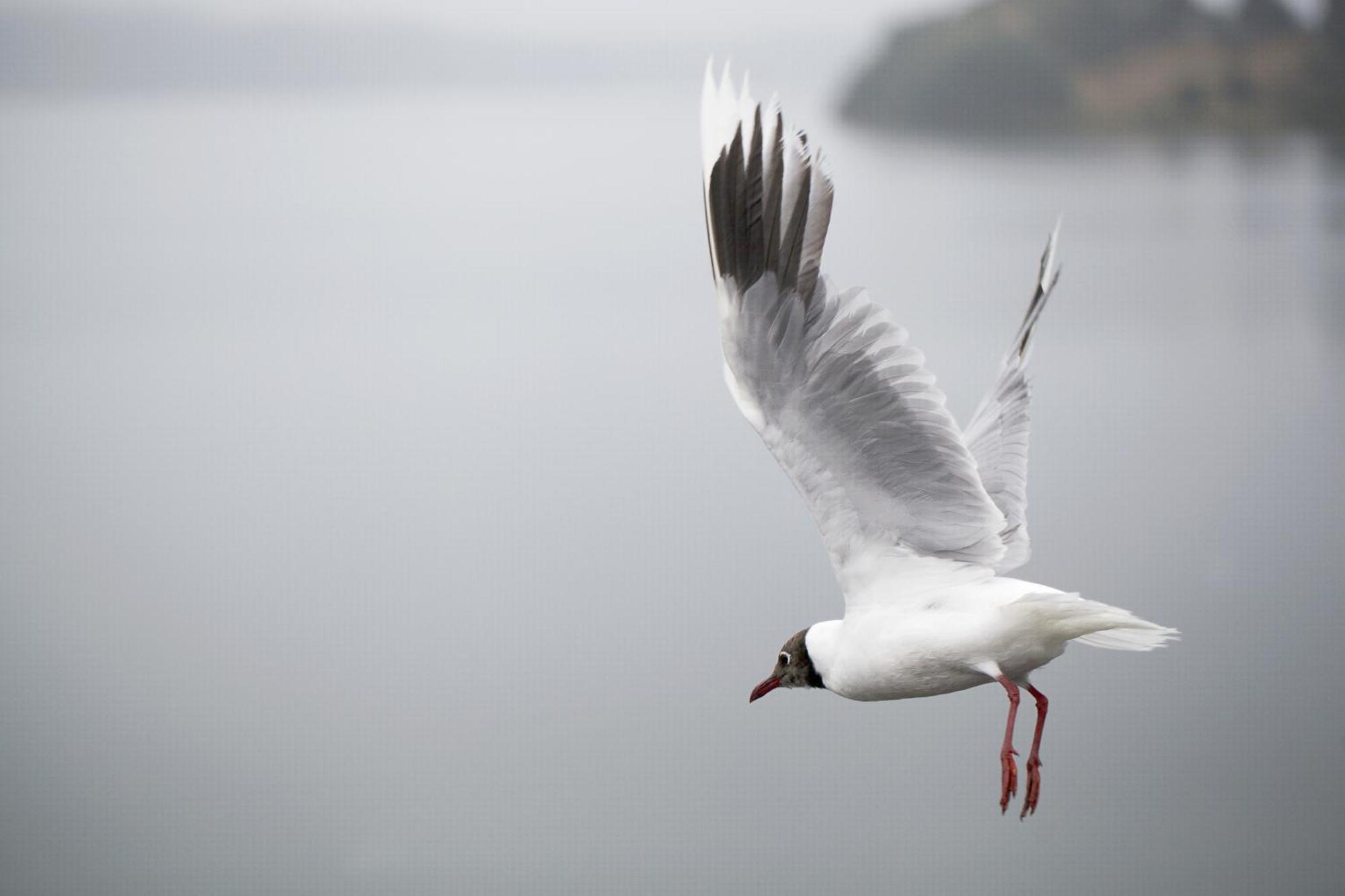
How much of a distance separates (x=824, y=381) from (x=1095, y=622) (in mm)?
523

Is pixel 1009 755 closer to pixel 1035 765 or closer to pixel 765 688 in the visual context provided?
pixel 1035 765

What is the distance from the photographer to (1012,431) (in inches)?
122

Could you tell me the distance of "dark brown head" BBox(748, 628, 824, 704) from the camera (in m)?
2.74

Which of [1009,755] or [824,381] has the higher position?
[824,381]

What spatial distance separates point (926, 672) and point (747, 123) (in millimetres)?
882

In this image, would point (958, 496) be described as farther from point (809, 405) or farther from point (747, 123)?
point (747, 123)

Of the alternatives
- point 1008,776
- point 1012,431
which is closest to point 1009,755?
point 1008,776

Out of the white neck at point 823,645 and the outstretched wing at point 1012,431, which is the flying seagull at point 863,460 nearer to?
the white neck at point 823,645

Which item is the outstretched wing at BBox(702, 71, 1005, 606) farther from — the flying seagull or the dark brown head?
the dark brown head

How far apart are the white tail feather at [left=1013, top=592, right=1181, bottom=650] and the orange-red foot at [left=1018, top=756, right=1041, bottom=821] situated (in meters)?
0.20

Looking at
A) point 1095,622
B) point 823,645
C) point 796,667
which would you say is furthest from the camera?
point 796,667

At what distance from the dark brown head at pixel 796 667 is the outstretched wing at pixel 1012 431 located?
38 cm

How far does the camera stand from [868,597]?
2.57 metres

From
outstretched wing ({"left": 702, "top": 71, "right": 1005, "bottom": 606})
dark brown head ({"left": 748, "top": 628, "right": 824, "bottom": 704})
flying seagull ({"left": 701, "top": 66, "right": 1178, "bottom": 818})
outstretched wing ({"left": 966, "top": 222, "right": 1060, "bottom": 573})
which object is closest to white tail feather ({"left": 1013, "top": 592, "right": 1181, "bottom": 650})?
flying seagull ({"left": 701, "top": 66, "right": 1178, "bottom": 818})
